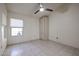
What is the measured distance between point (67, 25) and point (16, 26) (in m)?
3.51

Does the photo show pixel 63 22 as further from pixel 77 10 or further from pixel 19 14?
pixel 19 14

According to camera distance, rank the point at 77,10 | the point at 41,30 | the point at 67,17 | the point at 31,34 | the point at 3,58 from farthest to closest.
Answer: the point at 41,30 < the point at 31,34 < the point at 67,17 < the point at 77,10 < the point at 3,58

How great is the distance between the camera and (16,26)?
170 inches

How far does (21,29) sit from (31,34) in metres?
1.06

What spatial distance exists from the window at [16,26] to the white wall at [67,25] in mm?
2730

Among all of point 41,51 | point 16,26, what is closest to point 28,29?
point 16,26

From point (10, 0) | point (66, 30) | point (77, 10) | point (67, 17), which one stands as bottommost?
point (66, 30)

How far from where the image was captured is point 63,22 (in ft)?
12.9

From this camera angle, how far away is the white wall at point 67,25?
10.3 feet

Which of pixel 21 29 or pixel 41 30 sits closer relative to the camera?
pixel 21 29

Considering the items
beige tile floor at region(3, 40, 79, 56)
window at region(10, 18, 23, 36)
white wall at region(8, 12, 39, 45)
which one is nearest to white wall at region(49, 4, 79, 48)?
beige tile floor at region(3, 40, 79, 56)

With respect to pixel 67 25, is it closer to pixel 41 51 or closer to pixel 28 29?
pixel 41 51

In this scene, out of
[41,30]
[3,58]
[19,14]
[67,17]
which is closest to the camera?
[3,58]

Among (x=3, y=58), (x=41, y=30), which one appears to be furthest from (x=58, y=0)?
(x=41, y=30)
